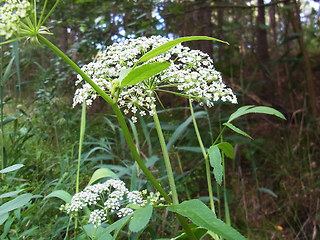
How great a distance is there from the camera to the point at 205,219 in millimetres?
847

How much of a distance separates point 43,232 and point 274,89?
4.06m

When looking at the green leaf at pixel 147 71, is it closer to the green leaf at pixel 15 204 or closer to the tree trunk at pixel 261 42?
the green leaf at pixel 15 204

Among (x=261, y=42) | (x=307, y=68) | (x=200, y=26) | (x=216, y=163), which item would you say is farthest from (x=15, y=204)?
(x=261, y=42)

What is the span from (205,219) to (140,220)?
18cm

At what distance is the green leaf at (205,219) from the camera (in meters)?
0.81

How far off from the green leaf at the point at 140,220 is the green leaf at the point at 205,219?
68 millimetres

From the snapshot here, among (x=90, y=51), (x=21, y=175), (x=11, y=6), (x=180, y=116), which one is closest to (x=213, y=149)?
(x=11, y=6)

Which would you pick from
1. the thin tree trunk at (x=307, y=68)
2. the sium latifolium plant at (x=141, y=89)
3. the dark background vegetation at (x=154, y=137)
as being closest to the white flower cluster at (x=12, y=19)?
the sium latifolium plant at (x=141, y=89)

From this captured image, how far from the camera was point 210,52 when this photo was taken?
316 centimetres

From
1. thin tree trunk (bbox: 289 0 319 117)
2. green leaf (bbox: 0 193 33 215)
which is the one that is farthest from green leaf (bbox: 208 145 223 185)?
thin tree trunk (bbox: 289 0 319 117)

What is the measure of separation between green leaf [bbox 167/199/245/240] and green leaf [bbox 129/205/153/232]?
2.7 inches

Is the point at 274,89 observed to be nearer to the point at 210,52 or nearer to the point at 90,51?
the point at 210,52

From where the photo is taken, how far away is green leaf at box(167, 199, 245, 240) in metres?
0.81

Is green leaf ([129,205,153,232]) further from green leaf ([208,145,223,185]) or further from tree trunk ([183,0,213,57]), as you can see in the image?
tree trunk ([183,0,213,57])
